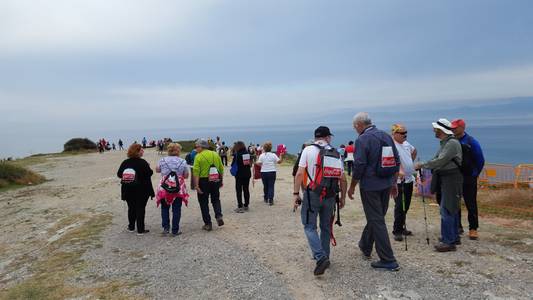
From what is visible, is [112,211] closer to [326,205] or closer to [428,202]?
[326,205]

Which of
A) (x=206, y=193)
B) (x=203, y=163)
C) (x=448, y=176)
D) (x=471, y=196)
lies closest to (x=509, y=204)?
(x=471, y=196)

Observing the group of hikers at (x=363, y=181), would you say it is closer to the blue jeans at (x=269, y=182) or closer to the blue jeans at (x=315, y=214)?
the blue jeans at (x=315, y=214)

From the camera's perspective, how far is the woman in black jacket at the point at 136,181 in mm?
8180

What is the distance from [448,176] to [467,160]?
0.74m

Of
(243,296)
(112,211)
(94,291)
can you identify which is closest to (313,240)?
(243,296)

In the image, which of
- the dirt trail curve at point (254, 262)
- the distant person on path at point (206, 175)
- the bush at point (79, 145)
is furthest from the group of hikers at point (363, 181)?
the bush at point (79, 145)

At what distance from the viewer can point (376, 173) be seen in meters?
5.25

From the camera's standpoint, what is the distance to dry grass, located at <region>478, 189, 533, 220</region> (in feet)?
30.8

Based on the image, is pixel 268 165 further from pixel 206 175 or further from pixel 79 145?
pixel 79 145

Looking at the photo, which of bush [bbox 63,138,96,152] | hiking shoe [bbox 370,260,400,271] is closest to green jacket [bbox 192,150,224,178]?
hiking shoe [bbox 370,260,400,271]

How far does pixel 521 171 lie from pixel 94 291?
A: 1492cm

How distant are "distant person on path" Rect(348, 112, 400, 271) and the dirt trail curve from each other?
383mm

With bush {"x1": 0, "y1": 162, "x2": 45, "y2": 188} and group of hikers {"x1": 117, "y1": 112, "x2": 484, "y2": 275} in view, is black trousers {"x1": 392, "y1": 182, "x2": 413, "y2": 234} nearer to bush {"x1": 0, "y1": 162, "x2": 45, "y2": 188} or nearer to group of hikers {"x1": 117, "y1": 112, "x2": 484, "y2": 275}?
group of hikers {"x1": 117, "y1": 112, "x2": 484, "y2": 275}

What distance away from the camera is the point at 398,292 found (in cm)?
480
